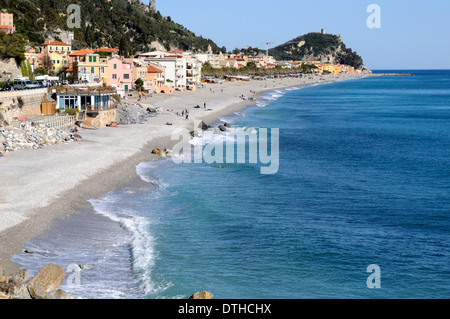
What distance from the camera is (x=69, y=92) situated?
51.8 metres

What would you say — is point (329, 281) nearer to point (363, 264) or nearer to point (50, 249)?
point (363, 264)

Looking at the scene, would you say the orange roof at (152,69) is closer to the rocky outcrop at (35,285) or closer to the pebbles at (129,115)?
the pebbles at (129,115)

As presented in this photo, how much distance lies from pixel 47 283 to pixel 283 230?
39.6 feet

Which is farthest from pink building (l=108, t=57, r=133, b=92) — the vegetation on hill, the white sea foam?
the white sea foam

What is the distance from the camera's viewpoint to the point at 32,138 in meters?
39.8

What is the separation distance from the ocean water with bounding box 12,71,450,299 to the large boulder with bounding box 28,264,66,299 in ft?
2.81

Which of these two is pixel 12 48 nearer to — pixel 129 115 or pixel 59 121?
pixel 129 115

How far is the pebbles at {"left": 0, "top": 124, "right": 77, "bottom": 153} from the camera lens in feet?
123

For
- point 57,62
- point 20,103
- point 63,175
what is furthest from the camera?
point 57,62

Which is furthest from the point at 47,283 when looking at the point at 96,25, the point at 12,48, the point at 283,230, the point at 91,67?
the point at 96,25

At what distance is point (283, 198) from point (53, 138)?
2024 centimetres

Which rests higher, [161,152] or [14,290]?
[161,152]

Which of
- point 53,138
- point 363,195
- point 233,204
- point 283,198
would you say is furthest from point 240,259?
point 53,138

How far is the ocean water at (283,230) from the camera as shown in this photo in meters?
19.0
